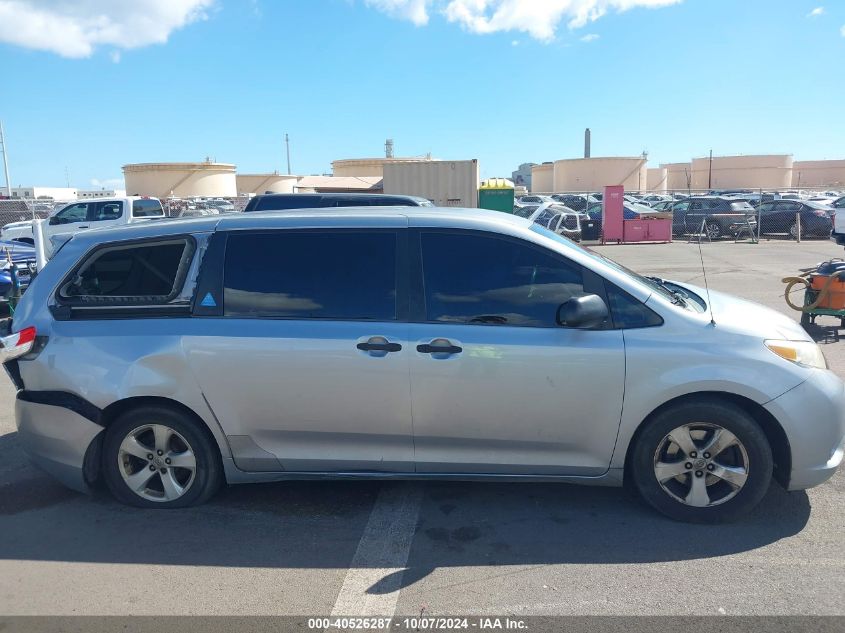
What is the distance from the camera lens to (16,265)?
11.2m

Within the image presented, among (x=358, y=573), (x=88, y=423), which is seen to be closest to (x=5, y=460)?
(x=88, y=423)

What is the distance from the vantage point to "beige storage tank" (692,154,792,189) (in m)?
59.2

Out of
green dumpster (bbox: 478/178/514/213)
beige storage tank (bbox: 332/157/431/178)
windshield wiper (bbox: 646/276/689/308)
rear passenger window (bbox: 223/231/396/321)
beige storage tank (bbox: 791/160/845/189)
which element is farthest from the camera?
beige storage tank (bbox: 791/160/845/189)

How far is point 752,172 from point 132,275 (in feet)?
212

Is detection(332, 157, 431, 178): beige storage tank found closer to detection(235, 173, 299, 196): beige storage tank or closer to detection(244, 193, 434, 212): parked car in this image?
detection(235, 173, 299, 196): beige storage tank

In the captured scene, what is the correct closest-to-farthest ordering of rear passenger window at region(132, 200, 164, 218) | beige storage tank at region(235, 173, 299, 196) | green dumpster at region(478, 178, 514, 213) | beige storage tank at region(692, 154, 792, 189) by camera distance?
rear passenger window at region(132, 200, 164, 218)
green dumpster at region(478, 178, 514, 213)
beige storage tank at region(235, 173, 299, 196)
beige storage tank at region(692, 154, 792, 189)

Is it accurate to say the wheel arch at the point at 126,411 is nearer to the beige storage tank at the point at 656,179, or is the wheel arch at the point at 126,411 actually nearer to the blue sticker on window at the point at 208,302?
the blue sticker on window at the point at 208,302

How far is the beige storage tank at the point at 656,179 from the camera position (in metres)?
62.7

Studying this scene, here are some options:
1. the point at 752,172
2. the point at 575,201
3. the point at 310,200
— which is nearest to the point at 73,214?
the point at 310,200

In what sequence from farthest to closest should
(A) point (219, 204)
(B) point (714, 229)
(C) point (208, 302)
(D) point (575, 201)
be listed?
(D) point (575, 201), (A) point (219, 204), (B) point (714, 229), (C) point (208, 302)

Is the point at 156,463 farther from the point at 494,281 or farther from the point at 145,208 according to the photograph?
the point at 145,208

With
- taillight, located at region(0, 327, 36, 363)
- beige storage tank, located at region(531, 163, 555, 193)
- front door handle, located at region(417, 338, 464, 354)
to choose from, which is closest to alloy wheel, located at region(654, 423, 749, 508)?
front door handle, located at region(417, 338, 464, 354)

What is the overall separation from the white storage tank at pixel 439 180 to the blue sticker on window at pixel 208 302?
52.3ft

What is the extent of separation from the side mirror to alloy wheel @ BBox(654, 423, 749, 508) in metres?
0.75
